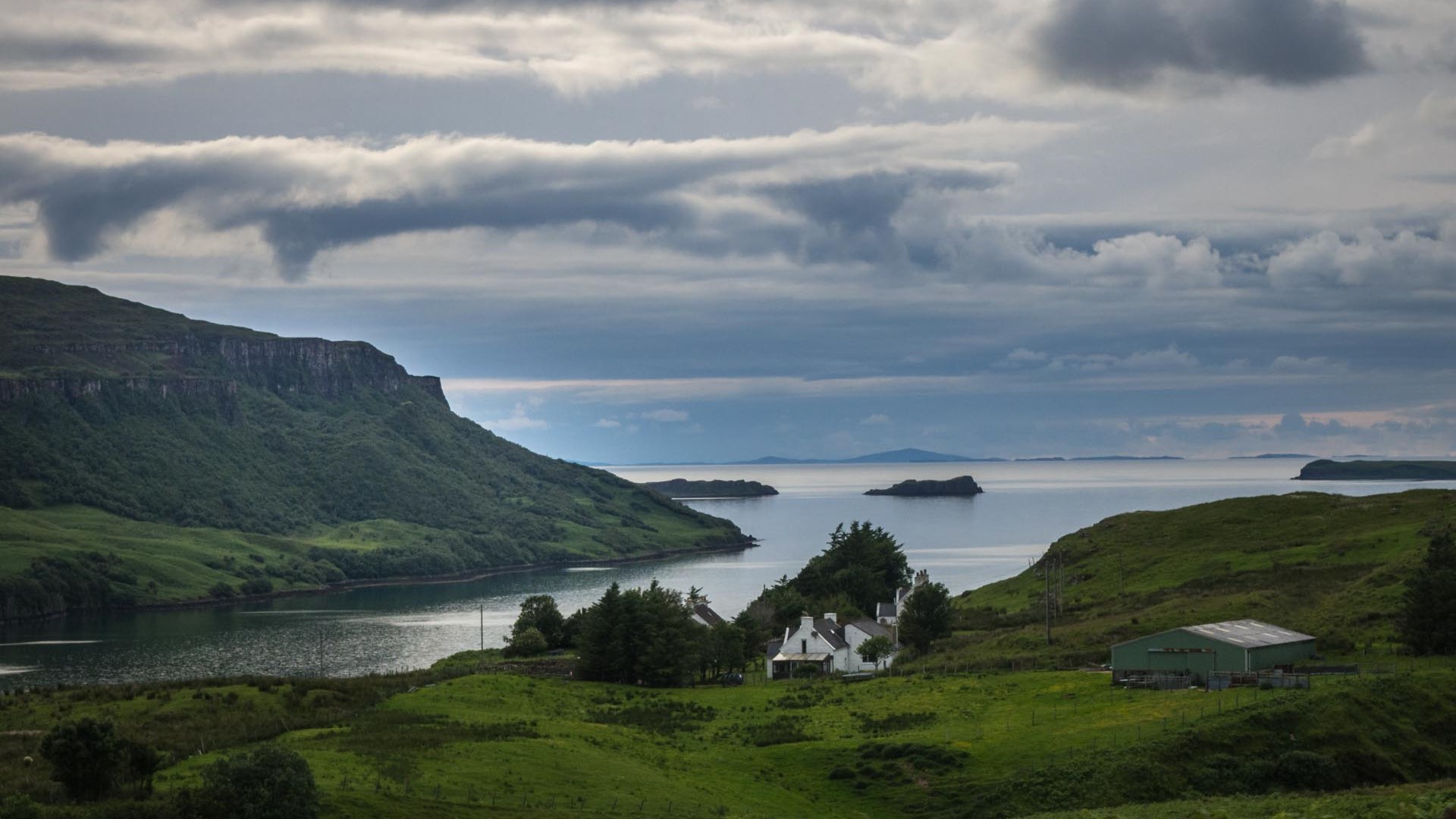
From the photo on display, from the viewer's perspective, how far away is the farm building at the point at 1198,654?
2665 inches

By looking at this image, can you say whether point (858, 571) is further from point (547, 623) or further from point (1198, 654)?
point (1198, 654)

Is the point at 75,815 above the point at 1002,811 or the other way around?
above

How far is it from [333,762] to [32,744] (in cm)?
1308

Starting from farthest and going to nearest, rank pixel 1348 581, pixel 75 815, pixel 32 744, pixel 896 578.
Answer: pixel 896 578
pixel 1348 581
pixel 32 744
pixel 75 815

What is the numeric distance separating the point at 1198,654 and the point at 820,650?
36747 mm

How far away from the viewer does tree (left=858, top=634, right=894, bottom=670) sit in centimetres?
10000

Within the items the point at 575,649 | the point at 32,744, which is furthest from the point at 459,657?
the point at 32,744

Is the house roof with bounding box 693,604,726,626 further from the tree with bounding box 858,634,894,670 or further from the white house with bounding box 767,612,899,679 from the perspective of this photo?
the tree with bounding box 858,634,894,670

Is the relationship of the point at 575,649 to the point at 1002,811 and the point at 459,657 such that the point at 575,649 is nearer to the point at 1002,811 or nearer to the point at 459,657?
the point at 459,657

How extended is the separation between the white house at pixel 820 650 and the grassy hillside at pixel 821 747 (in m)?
28.8

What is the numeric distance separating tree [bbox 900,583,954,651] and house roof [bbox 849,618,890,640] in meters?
2.11

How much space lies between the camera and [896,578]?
6250 inches

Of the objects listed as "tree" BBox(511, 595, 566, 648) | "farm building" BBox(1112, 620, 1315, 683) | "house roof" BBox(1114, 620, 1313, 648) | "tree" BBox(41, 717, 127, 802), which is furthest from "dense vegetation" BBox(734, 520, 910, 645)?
"tree" BBox(41, 717, 127, 802)

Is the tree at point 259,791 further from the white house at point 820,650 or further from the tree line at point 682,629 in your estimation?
the white house at point 820,650
